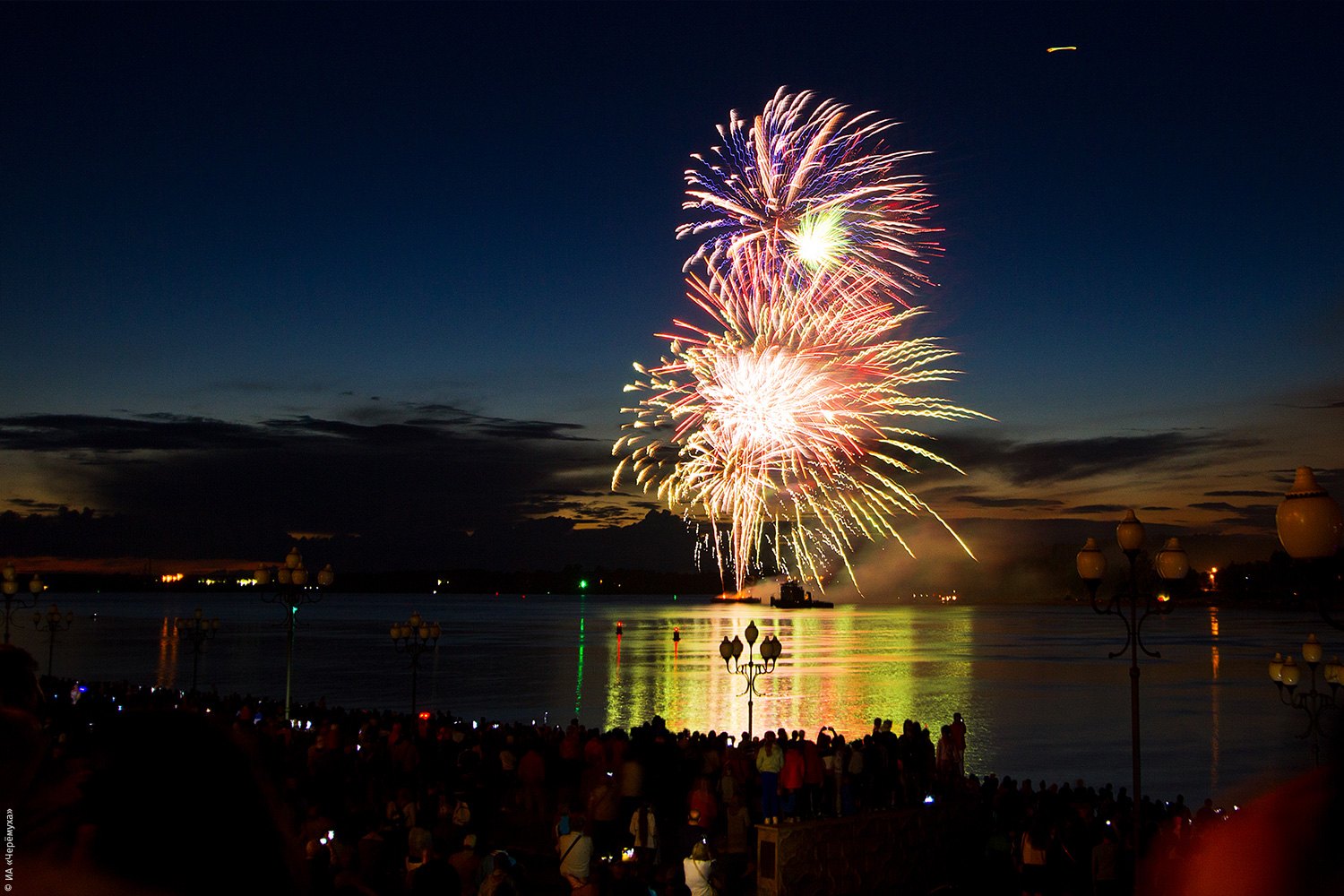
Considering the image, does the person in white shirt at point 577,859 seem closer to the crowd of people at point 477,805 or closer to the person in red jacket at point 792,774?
the crowd of people at point 477,805

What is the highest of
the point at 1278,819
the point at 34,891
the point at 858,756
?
the point at 1278,819

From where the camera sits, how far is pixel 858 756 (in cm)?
1466

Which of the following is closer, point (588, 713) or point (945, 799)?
point (945, 799)

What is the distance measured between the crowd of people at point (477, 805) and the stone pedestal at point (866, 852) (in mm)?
251

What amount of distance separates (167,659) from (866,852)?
60.1m

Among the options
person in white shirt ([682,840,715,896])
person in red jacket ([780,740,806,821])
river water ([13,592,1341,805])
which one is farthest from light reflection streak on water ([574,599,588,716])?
person in white shirt ([682,840,715,896])

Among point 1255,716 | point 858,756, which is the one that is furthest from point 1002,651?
point 858,756

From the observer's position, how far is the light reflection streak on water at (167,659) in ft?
157

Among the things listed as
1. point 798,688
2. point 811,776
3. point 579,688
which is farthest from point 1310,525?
point 579,688

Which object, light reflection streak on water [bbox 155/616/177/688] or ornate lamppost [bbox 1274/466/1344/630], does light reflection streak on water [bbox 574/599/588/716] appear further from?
ornate lamppost [bbox 1274/466/1344/630]

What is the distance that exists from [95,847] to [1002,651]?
272 feet

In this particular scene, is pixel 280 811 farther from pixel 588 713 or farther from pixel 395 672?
pixel 395 672

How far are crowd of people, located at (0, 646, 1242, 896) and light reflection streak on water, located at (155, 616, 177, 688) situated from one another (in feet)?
104

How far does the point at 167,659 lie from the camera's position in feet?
204
